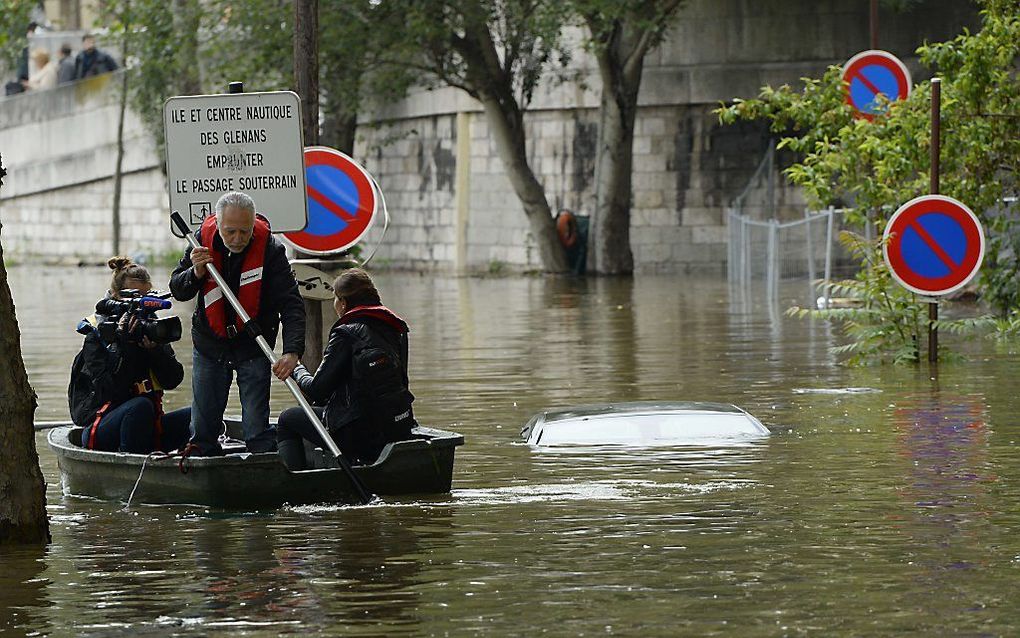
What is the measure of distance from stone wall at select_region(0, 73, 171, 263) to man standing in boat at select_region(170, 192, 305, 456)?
125ft

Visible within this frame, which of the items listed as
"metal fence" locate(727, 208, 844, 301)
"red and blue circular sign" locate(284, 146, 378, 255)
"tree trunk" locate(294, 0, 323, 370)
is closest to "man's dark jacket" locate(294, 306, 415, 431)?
"red and blue circular sign" locate(284, 146, 378, 255)

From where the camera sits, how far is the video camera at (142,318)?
10.6m

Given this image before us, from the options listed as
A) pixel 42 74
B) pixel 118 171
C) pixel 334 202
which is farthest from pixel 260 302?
pixel 42 74

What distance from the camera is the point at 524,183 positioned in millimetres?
37656

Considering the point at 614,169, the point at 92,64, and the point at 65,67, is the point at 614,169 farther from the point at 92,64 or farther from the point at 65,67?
the point at 65,67

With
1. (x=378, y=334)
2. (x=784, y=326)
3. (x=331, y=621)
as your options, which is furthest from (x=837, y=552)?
(x=784, y=326)

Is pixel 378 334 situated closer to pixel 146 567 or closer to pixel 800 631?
pixel 146 567

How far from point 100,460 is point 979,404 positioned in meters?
6.08

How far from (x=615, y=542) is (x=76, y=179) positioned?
44729mm

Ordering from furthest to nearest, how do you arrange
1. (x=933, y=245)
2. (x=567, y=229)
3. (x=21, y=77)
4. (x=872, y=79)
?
(x=21, y=77), (x=567, y=229), (x=872, y=79), (x=933, y=245)

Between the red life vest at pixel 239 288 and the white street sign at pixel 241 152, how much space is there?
1.50m

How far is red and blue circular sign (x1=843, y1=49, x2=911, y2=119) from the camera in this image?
1936 centimetres

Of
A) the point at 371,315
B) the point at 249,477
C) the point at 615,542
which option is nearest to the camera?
the point at 615,542

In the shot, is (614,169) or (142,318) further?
(614,169)
